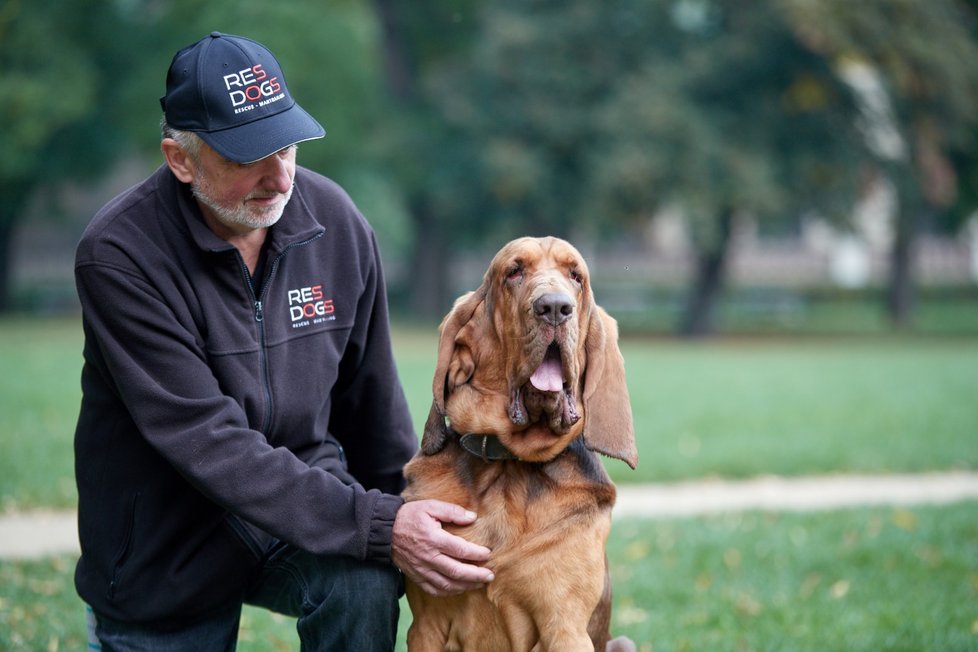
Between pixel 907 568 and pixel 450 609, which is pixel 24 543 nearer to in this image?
pixel 450 609

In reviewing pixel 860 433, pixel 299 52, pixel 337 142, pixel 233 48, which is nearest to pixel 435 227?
pixel 337 142

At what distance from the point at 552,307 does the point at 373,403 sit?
1.14 m

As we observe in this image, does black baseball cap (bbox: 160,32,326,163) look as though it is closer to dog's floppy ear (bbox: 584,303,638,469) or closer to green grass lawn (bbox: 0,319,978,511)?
dog's floppy ear (bbox: 584,303,638,469)

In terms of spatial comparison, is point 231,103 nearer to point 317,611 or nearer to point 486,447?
point 486,447

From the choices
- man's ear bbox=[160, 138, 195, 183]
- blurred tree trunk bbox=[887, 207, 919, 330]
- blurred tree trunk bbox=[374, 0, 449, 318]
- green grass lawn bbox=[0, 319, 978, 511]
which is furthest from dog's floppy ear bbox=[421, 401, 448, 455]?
blurred tree trunk bbox=[887, 207, 919, 330]

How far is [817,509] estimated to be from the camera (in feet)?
26.6

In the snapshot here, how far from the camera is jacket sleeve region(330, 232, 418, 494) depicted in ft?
13.8

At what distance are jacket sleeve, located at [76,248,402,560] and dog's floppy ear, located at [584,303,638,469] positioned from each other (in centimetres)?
69

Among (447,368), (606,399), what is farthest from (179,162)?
(606,399)

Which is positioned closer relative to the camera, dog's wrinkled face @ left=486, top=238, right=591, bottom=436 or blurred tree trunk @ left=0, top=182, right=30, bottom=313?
dog's wrinkled face @ left=486, top=238, right=591, bottom=436

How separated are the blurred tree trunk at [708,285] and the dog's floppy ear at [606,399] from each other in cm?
2642

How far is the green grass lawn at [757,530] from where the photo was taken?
527cm

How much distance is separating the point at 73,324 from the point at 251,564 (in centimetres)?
2707

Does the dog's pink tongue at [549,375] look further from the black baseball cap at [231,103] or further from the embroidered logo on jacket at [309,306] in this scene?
the black baseball cap at [231,103]
